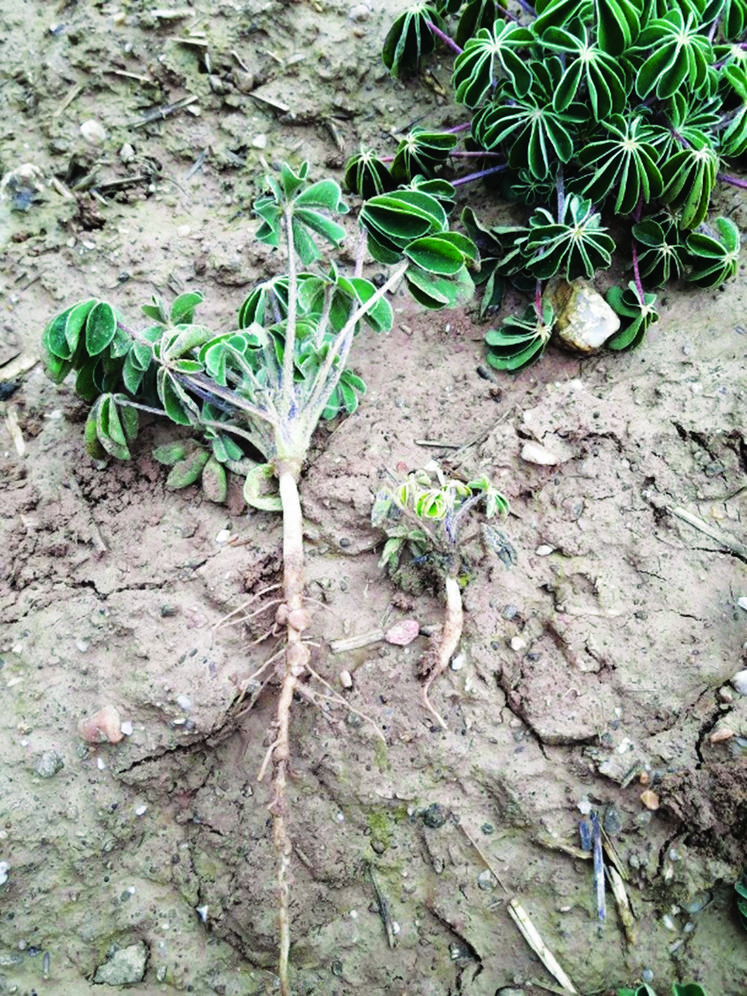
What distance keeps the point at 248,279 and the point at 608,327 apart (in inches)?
50.1

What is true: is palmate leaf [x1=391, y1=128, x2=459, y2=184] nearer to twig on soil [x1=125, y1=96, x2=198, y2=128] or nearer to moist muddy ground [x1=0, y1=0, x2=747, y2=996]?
moist muddy ground [x1=0, y1=0, x2=747, y2=996]

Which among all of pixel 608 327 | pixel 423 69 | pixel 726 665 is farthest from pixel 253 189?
pixel 726 665

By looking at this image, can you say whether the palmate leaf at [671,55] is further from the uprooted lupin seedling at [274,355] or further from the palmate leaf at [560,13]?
the uprooted lupin seedling at [274,355]

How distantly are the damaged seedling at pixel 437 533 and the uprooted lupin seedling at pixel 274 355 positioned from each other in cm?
26

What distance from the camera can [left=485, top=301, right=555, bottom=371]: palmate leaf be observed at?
2.40 m

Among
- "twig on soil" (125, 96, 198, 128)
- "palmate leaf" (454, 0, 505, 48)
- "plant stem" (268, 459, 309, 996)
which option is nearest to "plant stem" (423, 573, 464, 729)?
"plant stem" (268, 459, 309, 996)

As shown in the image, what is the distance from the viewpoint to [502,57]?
2.33m

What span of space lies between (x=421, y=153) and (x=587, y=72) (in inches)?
22.3

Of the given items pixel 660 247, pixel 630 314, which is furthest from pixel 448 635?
pixel 660 247

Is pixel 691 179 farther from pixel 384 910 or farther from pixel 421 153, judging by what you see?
pixel 384 910

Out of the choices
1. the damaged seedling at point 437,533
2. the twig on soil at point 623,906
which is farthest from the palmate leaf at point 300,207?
the twig on soil at point 623,906

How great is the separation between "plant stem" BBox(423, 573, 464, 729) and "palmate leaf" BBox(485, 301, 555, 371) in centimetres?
84

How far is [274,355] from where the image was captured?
2.26m

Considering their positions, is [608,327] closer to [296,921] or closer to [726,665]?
[726,665]
